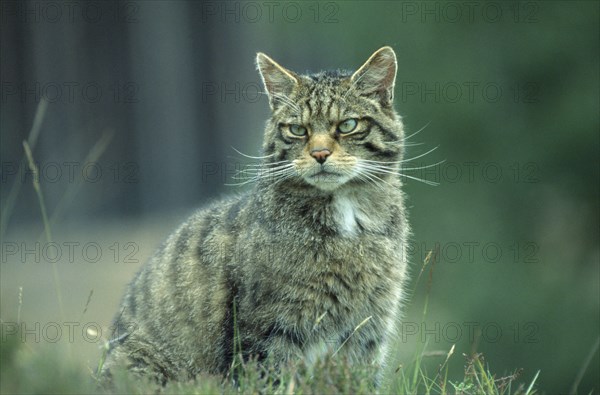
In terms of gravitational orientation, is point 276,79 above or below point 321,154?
above

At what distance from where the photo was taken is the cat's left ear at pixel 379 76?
18.7 ft

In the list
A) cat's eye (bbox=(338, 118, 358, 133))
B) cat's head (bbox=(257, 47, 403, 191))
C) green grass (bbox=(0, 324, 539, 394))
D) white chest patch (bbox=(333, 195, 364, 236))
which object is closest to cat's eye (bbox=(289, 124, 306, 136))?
cat's head (bbox=(257, 47, 403, 191))

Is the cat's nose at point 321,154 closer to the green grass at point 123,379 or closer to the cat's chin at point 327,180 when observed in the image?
the cat's chin at point 327,180

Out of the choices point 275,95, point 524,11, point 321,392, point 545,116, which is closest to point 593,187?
point 545,116

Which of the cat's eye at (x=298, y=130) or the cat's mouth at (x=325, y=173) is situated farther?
the cat's eye at (x=298, y=130)

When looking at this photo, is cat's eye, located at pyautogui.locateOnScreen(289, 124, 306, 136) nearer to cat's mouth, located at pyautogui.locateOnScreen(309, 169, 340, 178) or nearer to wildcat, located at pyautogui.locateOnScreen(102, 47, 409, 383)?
wildcat, located at pyautogui.locateOnScreen(102, 47, 409, 383)

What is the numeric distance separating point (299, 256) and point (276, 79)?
104cm

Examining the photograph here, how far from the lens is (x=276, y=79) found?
19.3ft

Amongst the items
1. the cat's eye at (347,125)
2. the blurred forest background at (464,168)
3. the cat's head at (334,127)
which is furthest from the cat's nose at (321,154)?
the blurred forest background at (464,168)

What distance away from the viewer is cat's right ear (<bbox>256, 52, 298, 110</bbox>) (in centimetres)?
582

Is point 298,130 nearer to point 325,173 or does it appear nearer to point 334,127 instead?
point 334,127

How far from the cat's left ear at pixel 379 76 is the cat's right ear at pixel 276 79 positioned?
356mm

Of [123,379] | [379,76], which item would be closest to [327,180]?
[379,76]

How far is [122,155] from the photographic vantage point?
1314cm
